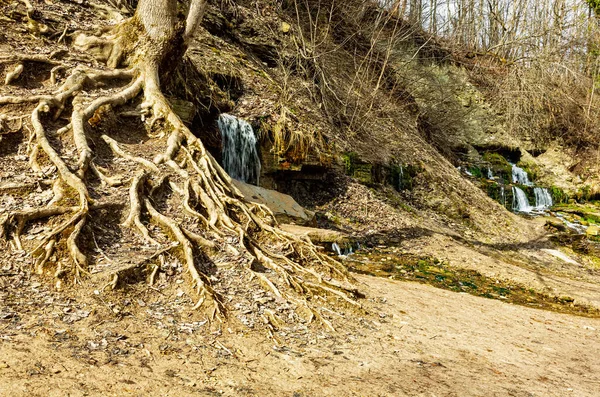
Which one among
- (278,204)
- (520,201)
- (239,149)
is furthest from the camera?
(520,201)

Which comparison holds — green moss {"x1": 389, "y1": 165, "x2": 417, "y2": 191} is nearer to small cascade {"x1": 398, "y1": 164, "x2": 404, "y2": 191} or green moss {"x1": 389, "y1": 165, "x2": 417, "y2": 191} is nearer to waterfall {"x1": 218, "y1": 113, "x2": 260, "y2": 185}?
small cascade {"x1": 398, "y1": 164, "x2": 404, "y2": 191}

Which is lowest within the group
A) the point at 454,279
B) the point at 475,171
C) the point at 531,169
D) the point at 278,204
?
the point at 454,279

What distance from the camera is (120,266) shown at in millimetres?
5145

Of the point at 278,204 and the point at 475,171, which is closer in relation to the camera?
the point at 278,204

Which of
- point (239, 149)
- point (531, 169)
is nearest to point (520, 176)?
point (531, 169)

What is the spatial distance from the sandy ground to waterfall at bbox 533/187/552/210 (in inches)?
714

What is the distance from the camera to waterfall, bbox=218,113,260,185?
12219 mm

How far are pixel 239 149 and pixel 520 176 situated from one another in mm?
18909

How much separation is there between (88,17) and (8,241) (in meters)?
7.95

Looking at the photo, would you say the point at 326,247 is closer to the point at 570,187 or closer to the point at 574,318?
the point at 574,318

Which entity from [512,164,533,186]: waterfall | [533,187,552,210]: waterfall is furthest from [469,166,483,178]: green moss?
[533,187,552,210]: waterfall

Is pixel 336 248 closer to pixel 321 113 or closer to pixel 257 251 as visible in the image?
pixel 257 251

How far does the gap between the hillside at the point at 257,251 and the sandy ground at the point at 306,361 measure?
0.02m

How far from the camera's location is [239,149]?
1238cm
